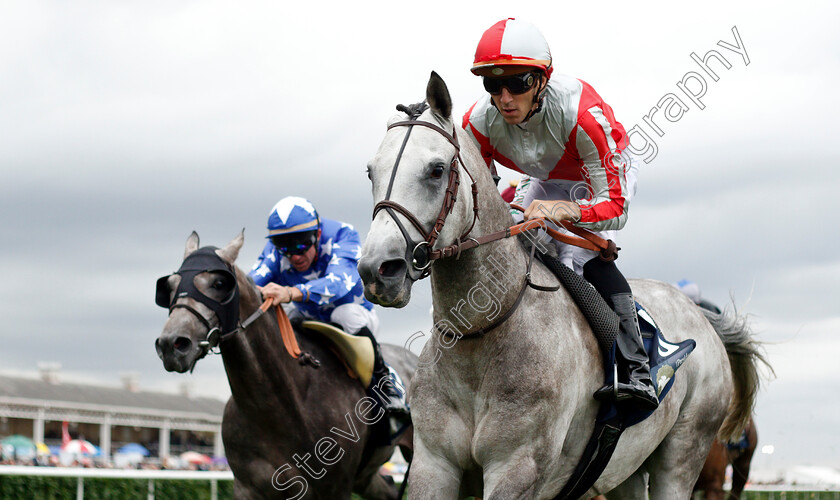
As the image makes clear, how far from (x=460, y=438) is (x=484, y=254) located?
2.49 ft

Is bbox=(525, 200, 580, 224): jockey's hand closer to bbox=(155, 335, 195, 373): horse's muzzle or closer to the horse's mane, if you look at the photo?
the horse's mane

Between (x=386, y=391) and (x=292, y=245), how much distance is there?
4.41ft

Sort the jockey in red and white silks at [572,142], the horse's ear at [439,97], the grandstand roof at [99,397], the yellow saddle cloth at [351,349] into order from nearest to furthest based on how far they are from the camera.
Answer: the horse's ear at [439,97], the jockey in red and white silks at [572,142], the yellow saddle cloth at [351,349], the grandstand roof at [99,397]

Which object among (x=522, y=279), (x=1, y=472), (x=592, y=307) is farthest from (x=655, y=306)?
(x=1, y=472)

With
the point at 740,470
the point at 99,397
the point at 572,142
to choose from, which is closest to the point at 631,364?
the point at 572,142

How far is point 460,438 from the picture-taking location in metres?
3.79

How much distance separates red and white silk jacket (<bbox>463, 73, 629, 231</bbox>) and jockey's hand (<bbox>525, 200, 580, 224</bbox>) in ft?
0.16

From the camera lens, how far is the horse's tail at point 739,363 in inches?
256

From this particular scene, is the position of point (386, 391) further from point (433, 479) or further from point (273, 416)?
point (433, 479)

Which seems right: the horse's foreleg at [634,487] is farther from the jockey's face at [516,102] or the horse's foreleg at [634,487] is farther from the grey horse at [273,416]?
the jockey's face at [516,102]

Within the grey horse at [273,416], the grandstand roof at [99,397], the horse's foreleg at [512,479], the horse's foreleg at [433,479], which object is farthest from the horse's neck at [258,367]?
the grandstand roof at [99,397]

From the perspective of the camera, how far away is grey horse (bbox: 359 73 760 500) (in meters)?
3.42

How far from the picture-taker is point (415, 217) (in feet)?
11.0

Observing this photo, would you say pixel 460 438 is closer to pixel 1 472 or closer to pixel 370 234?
pixel 370 234
